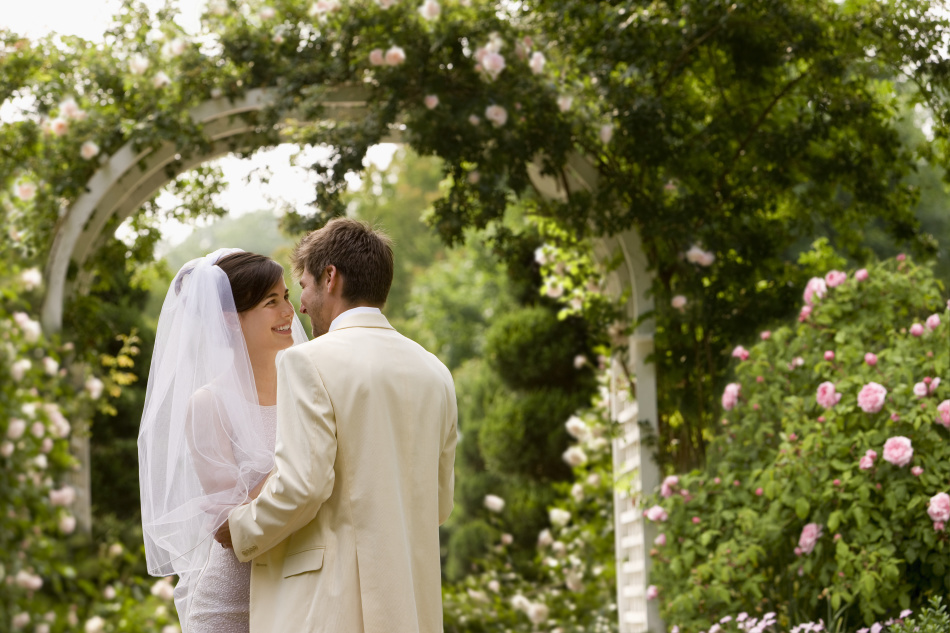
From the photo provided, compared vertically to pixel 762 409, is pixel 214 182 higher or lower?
higher

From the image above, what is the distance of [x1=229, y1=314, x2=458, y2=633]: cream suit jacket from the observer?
1953 mm

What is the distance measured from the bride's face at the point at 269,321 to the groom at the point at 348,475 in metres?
0.35

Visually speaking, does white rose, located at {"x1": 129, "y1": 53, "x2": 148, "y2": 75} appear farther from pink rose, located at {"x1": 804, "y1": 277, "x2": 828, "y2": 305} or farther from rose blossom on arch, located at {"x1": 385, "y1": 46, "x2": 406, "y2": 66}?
pink rose, located at {"x1": 804, "y1": 277, "x2": 828, "y2": 305}

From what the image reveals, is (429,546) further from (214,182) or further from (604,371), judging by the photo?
(604,371)

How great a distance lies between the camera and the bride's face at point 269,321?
248 cm

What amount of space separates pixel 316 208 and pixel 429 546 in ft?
9.73

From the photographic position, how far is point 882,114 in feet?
17.3

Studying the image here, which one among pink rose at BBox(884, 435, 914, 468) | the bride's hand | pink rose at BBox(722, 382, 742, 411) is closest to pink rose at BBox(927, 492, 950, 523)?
pink rose at BBox(884, 435, 914, 468)

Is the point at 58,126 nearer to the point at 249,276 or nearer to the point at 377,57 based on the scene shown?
the point at 377,57

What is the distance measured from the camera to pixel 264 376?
2525mm

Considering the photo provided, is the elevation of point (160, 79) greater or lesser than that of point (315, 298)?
greater

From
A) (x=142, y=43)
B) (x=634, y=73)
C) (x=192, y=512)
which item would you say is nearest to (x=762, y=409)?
(x=634, y=73)

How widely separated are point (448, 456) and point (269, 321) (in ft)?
1.87

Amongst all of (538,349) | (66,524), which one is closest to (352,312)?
(66,524)
